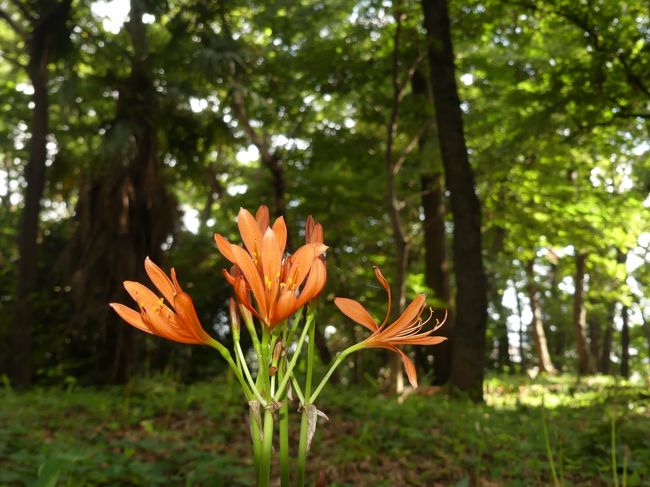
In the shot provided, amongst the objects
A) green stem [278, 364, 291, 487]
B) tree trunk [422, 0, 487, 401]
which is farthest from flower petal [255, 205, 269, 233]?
tree trunk [422, 0, 487, 401]

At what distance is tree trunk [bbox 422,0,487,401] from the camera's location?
6578 millimetres

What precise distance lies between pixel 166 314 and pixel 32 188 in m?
8.55

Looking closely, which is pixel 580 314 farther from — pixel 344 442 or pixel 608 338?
pixel 344 442

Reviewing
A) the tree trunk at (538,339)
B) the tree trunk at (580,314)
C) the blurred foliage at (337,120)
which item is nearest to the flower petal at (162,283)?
the blurred foliage at (337,120)

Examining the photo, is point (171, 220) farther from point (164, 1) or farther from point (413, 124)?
point (413, 124)

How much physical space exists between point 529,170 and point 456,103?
4466 mm

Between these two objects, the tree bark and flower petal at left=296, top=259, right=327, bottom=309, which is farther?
the tree bark

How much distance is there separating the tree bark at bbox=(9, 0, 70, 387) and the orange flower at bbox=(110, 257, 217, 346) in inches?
321

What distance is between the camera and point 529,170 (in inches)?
426

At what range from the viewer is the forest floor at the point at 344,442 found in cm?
315

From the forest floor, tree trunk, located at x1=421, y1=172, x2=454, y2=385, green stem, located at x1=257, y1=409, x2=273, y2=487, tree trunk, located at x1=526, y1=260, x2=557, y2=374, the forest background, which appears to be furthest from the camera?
tree trunk, located at x1=526, y1=260, x2=557, y2=374

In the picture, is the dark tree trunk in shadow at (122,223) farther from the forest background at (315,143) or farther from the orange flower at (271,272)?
the orange flower at (271,272)

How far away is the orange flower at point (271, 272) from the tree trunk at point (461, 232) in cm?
571

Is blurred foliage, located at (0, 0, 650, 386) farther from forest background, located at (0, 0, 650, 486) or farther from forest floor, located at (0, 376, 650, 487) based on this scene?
forest floor, located at (0, 376, 650, 487)
